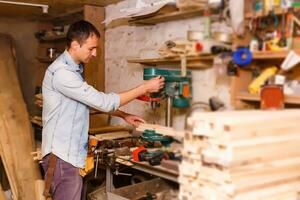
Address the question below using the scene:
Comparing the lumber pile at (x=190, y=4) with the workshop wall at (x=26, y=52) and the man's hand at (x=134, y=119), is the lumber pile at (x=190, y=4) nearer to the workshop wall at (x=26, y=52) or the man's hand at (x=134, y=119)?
the man's hand at (x=134, y=119)

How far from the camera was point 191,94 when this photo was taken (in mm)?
1522

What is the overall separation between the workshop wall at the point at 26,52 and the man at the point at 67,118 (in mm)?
1479

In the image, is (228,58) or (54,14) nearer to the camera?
(228,58)

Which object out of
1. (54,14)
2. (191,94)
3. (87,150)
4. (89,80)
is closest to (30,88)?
(54,14)

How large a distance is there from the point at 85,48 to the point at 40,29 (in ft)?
5.49

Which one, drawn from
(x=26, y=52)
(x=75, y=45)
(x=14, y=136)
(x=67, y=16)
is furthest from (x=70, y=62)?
(x=26, y=52)

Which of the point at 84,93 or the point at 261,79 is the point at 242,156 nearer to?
the point at 261,79

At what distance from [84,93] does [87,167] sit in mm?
494

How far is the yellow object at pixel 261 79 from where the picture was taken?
1.44m

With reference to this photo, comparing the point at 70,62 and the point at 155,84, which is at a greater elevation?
the point at 70,62

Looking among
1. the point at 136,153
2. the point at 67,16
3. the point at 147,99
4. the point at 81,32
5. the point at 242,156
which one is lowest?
the point at 136,153

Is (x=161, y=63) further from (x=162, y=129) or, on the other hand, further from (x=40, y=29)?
(x=40, y=29)

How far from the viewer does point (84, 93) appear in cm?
183

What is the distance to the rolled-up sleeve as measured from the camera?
5.99 feet
